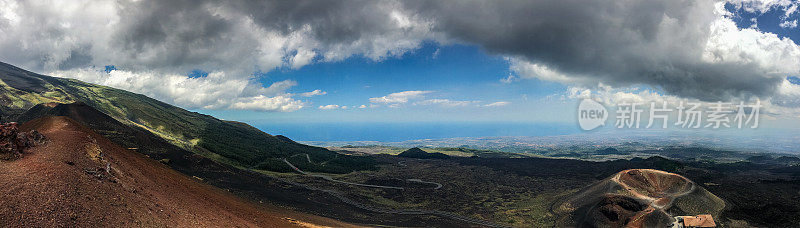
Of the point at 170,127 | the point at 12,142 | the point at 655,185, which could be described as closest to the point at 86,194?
the point at 12,142

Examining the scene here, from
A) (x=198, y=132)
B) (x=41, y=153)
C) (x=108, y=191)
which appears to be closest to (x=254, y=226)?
(x=108, y=191)

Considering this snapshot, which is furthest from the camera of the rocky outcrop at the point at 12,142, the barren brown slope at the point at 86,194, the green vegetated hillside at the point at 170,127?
the green vegetated hillside at the point at 170,127

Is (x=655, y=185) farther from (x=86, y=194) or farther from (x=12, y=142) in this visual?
(x=12, y=142)

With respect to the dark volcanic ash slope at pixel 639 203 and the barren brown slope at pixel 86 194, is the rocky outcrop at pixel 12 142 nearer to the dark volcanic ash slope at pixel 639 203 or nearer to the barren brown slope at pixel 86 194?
the barren brown slope at pixel 86 194

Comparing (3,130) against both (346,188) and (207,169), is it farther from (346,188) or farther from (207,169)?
(346,188)

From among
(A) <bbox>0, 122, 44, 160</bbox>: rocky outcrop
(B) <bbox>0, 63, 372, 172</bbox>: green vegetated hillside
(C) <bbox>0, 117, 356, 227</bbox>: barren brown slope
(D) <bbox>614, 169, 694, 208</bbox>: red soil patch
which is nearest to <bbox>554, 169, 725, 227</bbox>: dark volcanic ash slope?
(D) <bbox>614, 169, 694, 208</bbox>: red soil patch

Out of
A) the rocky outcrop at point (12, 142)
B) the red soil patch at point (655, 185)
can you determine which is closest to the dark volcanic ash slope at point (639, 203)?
the red soil patch at point (655, 185)
